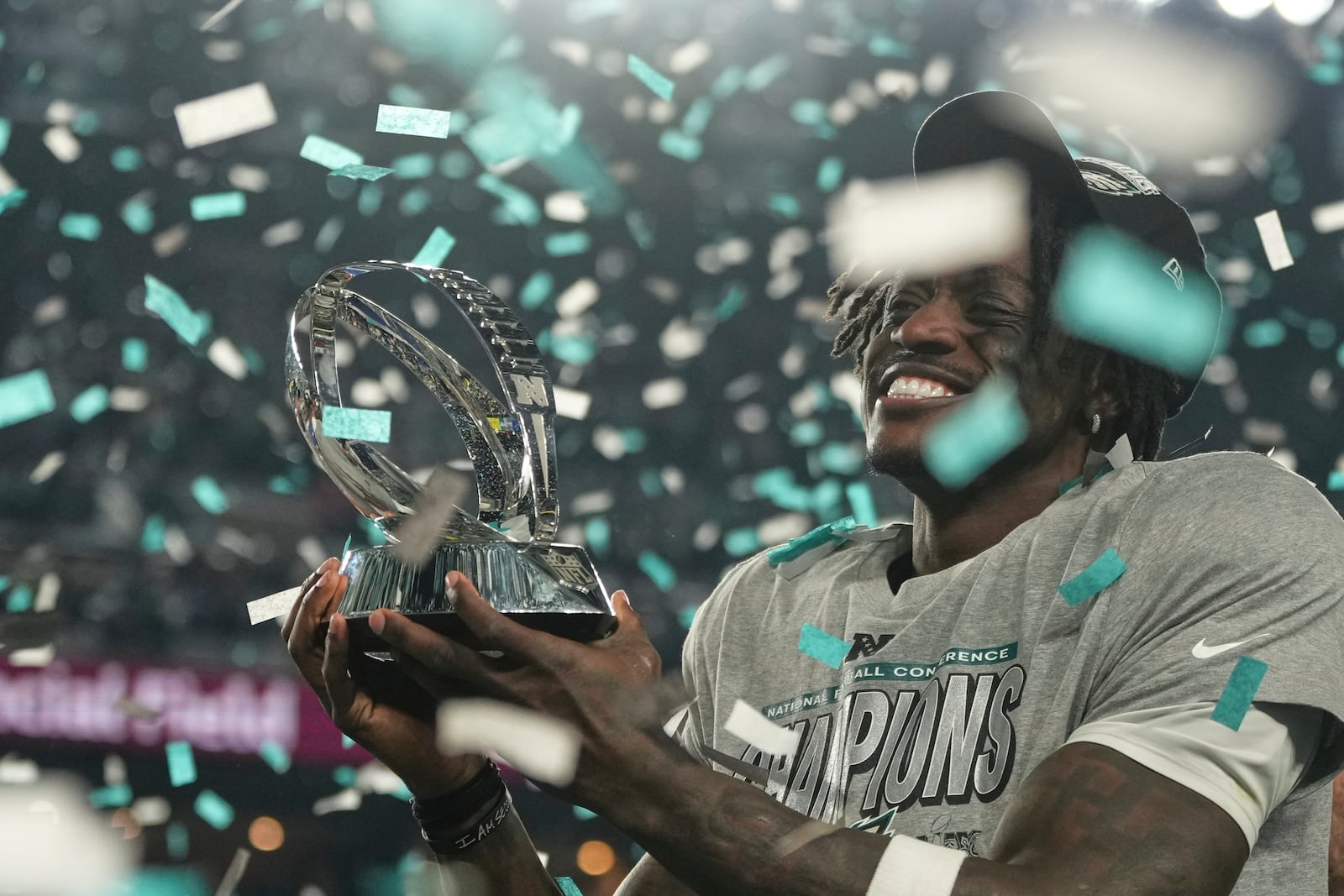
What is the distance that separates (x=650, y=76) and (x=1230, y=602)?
262cm

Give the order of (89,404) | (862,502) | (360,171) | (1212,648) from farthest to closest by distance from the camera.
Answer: (89,404), (862,502), (360,171), (1212,648)

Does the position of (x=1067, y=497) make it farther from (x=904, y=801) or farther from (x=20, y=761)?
(x=20, y=761)

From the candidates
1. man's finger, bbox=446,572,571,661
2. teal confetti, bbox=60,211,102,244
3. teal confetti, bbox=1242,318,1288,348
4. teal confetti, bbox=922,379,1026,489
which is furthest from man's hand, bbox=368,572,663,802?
teal confetti, bbox=60,211,102,244

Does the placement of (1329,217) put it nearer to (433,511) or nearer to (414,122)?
(414,122)

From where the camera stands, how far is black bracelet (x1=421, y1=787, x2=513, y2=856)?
120 centimetres

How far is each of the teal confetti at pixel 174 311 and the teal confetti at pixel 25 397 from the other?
38 cm

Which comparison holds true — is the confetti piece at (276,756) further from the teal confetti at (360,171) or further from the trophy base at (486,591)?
the trophy base at (486,591)

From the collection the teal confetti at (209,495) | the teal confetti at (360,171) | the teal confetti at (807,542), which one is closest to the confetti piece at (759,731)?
the teal confetti at (807,542)

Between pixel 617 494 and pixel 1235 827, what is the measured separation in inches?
105

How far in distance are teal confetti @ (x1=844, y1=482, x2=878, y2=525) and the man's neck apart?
3.72 feet

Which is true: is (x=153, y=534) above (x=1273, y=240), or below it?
below

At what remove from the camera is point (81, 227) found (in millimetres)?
3602

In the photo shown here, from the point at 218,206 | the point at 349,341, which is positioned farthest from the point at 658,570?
the point at 218,206

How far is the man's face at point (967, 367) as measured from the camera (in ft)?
4.58
